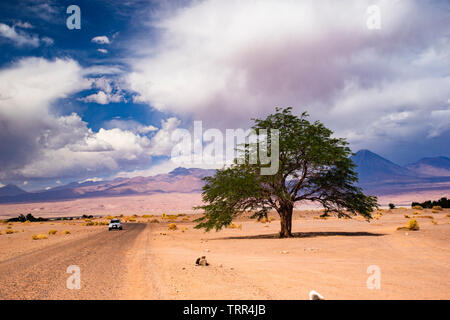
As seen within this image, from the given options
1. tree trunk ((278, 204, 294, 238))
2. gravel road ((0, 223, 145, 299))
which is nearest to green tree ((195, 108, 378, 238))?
tree trunk ((278, 204, 294, 238))

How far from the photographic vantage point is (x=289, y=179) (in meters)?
27.8

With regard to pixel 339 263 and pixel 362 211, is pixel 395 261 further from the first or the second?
pixel 362 211

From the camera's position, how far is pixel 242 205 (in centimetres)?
2703

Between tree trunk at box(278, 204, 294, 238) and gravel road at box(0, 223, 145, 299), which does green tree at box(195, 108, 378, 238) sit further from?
gravel road at box(0, 223, 145, 299)

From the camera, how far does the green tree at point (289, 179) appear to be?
26.1m

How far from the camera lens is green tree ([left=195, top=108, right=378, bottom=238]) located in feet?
85.6

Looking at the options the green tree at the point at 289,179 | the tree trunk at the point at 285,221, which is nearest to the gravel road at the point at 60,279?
the green tree at the point at 289,179

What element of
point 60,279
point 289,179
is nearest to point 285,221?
point 289,179

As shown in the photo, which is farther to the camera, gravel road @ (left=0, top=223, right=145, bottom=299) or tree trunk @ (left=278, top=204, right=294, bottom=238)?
tree trunk @ (left=278, top=204, right=294, bottom=238)

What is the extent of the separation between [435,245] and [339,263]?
9.38 m
